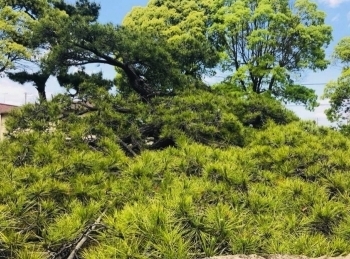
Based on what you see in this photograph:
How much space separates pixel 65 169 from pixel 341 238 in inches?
59.1

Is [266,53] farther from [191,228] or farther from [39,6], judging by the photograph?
[191,228]

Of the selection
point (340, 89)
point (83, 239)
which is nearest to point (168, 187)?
point (83, 239)

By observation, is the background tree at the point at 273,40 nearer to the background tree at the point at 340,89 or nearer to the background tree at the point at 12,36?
the background tree at the point at 340,89

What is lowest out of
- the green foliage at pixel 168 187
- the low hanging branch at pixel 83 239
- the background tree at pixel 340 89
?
the low hanging branch at pixel 83 239

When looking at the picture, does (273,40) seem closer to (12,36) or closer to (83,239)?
(12,36)

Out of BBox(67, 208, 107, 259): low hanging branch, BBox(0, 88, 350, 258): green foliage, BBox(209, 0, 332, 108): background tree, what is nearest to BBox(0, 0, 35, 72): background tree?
BBox(209, 0, 332, 108): background tree

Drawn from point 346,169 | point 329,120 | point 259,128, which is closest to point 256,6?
point 329,120

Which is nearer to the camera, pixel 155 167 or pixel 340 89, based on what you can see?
pixel 155 167

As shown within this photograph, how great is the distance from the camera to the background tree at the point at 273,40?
39.0ft

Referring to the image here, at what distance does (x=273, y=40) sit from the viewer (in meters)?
12.0

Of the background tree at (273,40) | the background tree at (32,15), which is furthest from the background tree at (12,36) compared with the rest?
the background tree at (273,40)

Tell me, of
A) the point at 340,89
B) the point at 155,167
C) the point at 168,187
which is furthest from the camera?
the point at 340,89

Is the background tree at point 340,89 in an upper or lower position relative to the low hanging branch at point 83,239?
upper

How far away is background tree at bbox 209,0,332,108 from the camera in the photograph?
11.9m
